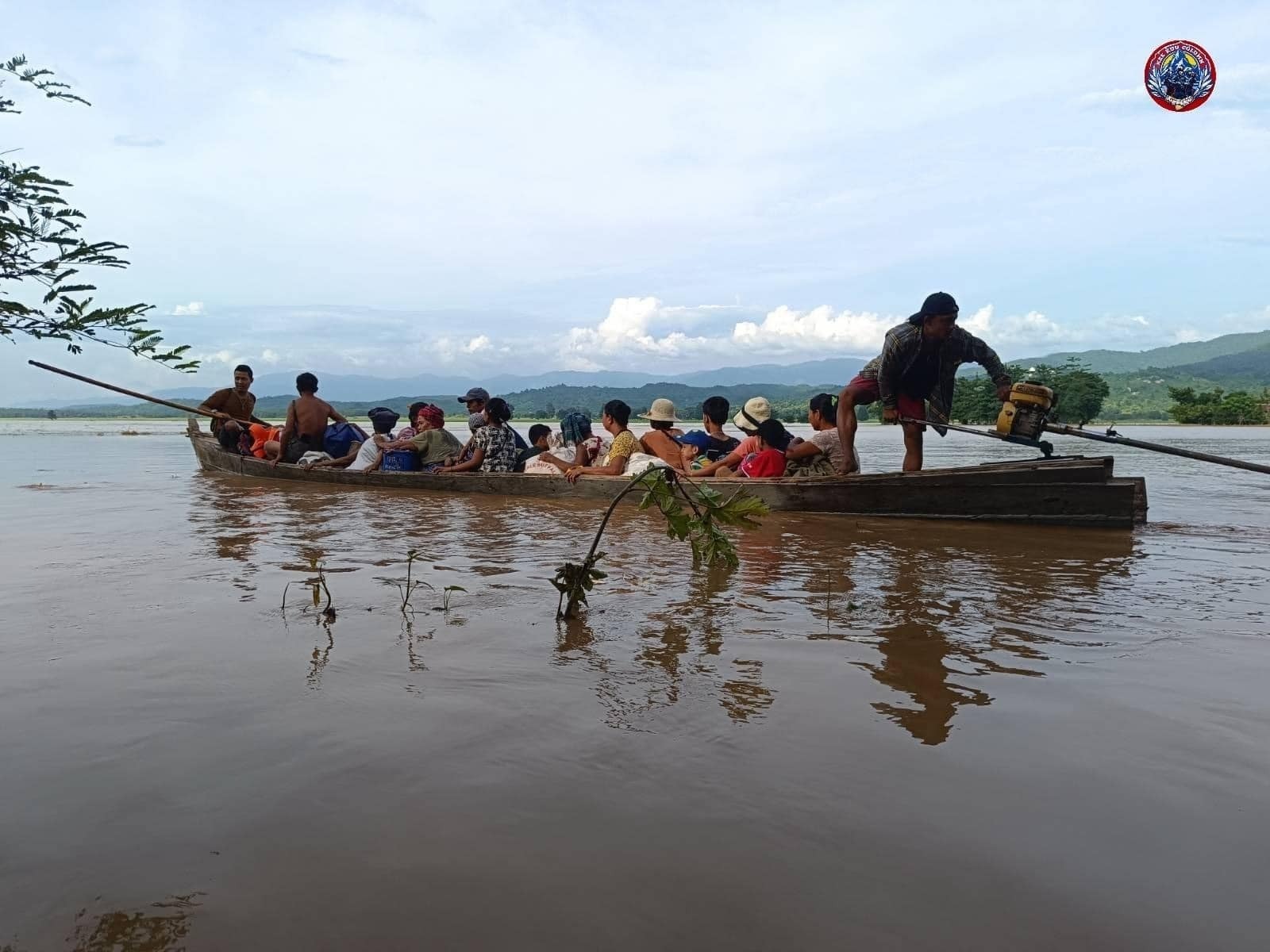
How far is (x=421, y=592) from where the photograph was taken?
16.1ft

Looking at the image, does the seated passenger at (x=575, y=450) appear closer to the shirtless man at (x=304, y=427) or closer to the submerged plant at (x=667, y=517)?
Result: the shirtless man at (x=304, y=427)

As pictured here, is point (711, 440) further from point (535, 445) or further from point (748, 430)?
point (535, 445)

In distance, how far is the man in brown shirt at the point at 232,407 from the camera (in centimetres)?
1438

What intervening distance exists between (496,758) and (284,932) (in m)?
0.85

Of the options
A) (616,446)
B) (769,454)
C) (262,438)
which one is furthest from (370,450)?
(769,454)

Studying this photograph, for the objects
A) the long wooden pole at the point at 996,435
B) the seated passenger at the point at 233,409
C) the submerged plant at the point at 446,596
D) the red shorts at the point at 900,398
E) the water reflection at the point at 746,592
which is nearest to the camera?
the water reflection at the point at 746,592

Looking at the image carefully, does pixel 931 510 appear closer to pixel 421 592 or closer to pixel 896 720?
pixel 421 592

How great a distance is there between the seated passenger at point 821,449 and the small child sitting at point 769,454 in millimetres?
195

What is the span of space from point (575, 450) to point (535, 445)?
1.07m

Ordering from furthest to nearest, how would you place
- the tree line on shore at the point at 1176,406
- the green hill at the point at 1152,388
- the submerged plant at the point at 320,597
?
the green hill at the point at 1152,388
the tree line on shore at the point at 1176,406
the submerged plant at the point at 320,597

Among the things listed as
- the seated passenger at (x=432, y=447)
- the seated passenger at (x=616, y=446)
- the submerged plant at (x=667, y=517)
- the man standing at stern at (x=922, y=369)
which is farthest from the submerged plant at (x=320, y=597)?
the seated passenger at (x=432, y=447)

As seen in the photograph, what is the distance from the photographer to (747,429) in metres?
10.0

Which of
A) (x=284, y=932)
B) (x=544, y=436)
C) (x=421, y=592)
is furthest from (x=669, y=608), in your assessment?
(x=544, y=436)

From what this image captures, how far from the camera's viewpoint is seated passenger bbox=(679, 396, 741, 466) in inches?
410
